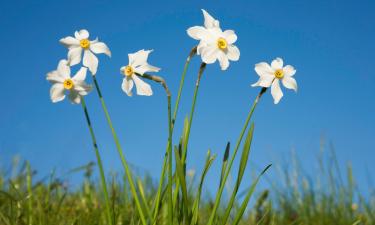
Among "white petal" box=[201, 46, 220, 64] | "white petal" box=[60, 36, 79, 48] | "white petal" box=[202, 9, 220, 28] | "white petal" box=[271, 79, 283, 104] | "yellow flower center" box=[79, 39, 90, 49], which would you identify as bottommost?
"white petal" box=[271, 79, 283, 104]

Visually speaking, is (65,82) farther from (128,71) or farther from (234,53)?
(234,53)

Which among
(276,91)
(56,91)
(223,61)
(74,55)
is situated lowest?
(276,91)

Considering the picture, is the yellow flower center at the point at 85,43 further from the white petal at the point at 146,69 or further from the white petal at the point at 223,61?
the white petal at the point at 223,61

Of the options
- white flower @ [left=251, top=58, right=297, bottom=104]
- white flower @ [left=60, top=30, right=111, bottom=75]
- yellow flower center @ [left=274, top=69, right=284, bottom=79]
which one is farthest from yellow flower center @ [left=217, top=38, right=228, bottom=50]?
white flower @ [left=60, top=30, right=111, bottom=75]

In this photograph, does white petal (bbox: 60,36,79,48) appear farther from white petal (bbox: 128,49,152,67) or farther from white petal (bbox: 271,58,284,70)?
white petal (bbox: 271,58,284,70)

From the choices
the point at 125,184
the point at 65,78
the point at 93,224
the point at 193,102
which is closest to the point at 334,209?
the point at 125,184

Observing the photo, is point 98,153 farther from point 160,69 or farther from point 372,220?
point 372,220

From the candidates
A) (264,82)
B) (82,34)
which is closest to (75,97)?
(82,34)
